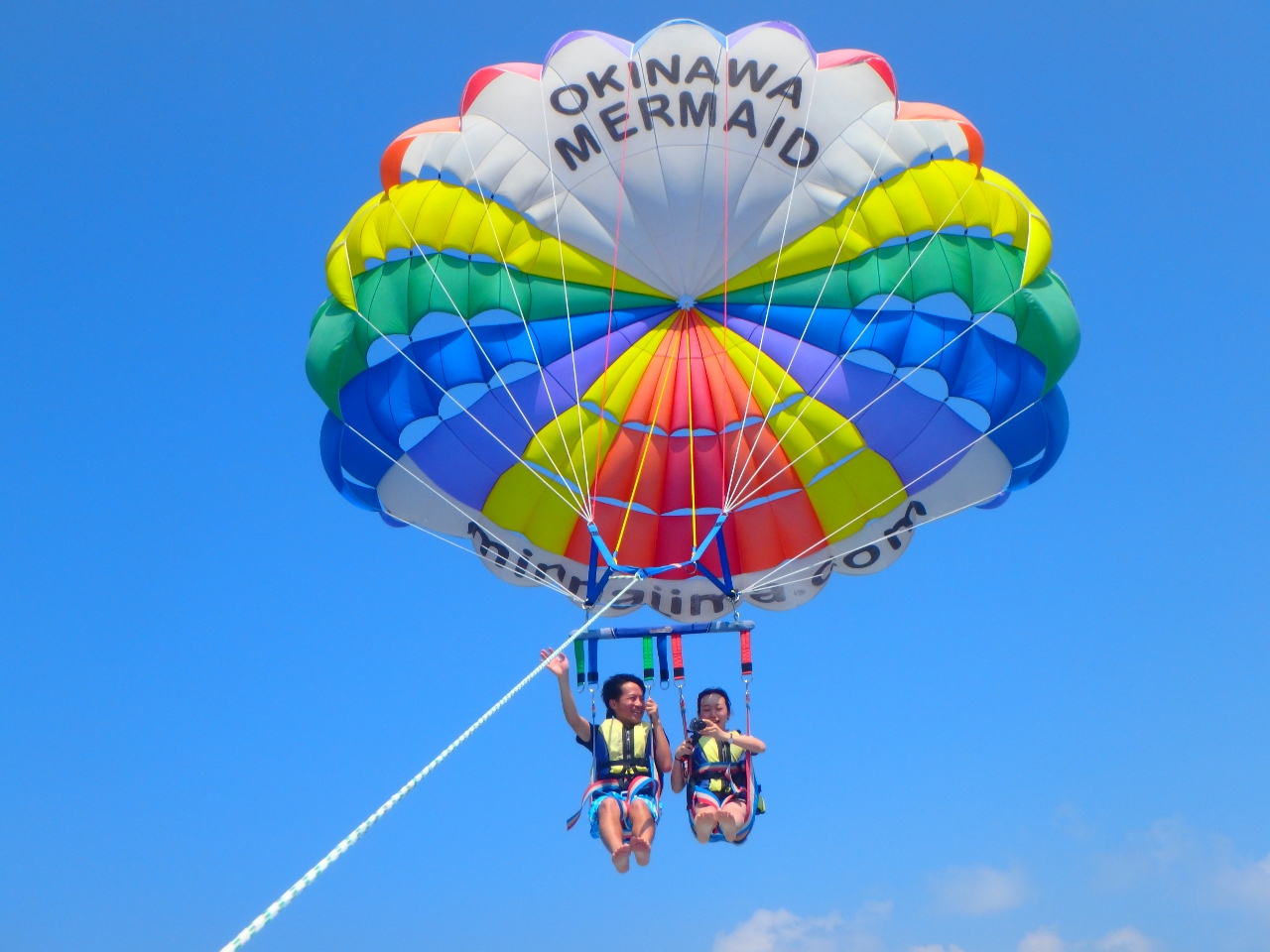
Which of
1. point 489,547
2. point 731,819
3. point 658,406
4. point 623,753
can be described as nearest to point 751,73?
point 658,406

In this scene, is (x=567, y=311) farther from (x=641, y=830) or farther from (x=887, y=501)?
(x=641, y=830)

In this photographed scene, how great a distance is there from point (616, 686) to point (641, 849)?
107cm

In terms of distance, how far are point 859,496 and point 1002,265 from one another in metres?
1.98

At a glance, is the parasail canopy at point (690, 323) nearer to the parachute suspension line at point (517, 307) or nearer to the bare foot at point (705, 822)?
the parachute suspension line at point (517, 307)

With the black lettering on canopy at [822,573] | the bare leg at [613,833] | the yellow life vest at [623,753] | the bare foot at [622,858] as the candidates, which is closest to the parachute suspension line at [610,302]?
the black lettering on canopy at [822,573]

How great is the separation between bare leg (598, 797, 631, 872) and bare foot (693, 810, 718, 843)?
1.54 feet

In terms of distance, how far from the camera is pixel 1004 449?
10109mm

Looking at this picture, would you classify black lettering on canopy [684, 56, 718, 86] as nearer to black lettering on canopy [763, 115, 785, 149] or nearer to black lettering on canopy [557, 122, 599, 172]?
black lettering on canopy [763, 115, 785, 149]

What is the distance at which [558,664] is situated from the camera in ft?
26.4

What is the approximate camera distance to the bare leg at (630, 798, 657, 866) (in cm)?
803

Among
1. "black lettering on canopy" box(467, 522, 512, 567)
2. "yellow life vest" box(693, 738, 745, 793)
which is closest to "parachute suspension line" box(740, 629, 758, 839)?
"yellow life vest" box(693, 738, 745, 793)

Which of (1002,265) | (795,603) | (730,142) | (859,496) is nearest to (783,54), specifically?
(730,142)

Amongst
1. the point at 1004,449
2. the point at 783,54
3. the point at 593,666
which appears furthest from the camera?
the point at 1004,449

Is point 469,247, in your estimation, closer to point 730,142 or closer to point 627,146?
point 627,146
